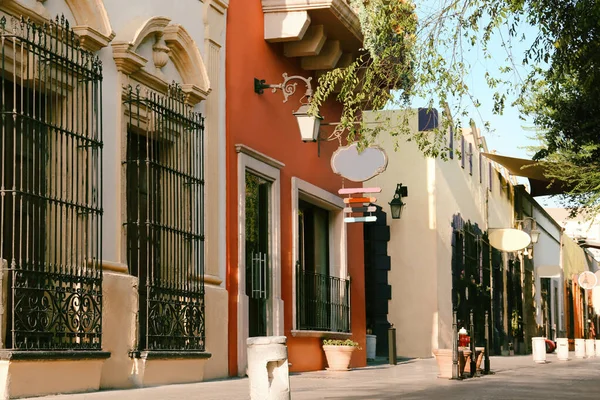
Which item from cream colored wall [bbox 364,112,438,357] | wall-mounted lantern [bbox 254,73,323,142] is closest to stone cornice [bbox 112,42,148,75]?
wall-mounted lantern [bbox 254,73,323,142]

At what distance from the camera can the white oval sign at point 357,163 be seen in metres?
18.1

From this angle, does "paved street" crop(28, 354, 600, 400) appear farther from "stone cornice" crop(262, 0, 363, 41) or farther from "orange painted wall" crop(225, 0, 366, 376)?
"stone cornice" crop(262, 0, 363, 41)

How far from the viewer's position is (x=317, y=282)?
18859 millimetres

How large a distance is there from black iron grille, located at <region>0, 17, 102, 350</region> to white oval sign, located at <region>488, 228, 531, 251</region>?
23333mm

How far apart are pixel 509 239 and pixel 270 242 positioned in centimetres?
1839

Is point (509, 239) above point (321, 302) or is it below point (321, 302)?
above

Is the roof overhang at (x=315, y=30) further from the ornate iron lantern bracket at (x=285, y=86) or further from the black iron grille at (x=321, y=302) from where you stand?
the black iron grille at (x=321, y=302)

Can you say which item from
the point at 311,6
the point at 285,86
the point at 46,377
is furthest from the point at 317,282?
the point at 46,377

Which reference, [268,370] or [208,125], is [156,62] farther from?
[268,370]

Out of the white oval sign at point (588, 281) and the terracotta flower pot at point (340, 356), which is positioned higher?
the white oval sign at point (588, 281)

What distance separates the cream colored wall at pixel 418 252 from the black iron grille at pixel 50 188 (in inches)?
631

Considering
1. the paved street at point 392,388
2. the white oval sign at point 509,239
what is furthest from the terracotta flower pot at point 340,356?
the white oval sign at point 509,239

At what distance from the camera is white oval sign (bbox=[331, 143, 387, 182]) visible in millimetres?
18141

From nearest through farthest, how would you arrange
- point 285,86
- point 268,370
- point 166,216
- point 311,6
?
1. point 268,370
2. point 166,216
3. point 311,6
4. point 285,86
